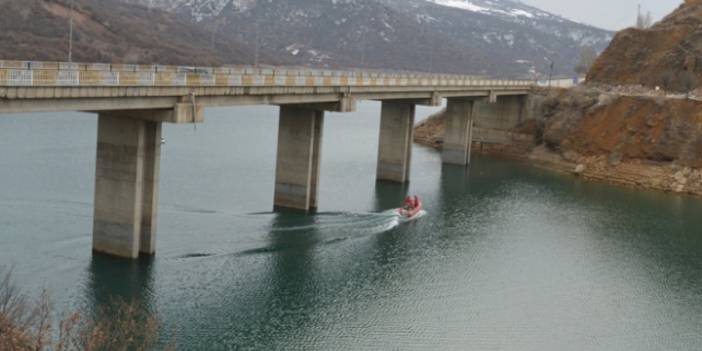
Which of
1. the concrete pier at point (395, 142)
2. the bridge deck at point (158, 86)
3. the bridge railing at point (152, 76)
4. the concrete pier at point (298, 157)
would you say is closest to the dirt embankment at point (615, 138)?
the concrete pier at point (395, 142)

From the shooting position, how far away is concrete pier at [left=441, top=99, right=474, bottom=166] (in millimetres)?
86812

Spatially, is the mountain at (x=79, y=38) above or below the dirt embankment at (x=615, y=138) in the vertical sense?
above

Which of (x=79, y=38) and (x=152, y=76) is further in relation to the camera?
(x=79, y=38)

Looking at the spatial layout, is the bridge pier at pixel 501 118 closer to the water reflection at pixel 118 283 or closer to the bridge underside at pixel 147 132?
the bridge underside at pixel 147 132

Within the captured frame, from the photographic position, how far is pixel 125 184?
40.3 meters

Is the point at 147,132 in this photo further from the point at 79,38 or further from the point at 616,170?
Answer: the point at 79,38

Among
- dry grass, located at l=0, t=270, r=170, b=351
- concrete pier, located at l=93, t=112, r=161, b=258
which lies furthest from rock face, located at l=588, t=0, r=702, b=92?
dry grass, located at l=0, t=270, r=170, b=351

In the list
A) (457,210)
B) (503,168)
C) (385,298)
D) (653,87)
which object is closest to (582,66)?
(653,87)

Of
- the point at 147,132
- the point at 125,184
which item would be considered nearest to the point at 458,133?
the point at 147,132

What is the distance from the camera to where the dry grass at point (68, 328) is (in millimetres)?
20463

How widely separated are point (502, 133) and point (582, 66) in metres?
92.2

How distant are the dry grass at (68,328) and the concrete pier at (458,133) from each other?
2207 inches

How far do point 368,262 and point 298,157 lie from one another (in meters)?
13.0

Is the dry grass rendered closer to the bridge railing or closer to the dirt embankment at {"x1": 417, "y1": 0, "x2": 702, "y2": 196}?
the bridge railing
